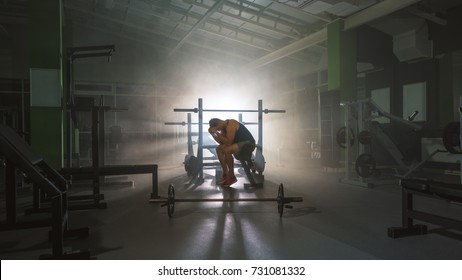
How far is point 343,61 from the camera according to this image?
655 cm

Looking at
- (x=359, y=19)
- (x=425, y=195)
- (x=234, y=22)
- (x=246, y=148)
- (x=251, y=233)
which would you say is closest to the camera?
(x=425, y=195)

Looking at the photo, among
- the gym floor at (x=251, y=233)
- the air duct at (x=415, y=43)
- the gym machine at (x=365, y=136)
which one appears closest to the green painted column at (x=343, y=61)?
the air duct at (x=415, y=43)

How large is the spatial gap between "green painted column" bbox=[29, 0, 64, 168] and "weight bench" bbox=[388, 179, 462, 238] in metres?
4.31

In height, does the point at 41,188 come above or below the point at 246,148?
below

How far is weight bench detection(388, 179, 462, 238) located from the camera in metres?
2.10

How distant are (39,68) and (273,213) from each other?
3.80 metres

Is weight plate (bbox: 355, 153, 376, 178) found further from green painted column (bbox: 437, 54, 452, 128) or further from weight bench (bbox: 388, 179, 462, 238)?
green painted column (bbox: 437, 54, 452, 128)

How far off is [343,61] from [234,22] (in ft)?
10.1

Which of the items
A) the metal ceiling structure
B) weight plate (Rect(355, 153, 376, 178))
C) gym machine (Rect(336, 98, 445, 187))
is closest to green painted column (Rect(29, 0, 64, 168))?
the metal ceiling structure

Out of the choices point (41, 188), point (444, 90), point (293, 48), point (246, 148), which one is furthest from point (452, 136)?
point (293, 48)

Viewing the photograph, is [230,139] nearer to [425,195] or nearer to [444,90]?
[425,195]

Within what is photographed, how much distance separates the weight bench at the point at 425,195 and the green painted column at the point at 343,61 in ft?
14.2

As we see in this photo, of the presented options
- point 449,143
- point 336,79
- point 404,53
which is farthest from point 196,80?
point 449,143

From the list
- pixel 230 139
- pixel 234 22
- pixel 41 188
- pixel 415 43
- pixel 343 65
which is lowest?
pixel 41 188
